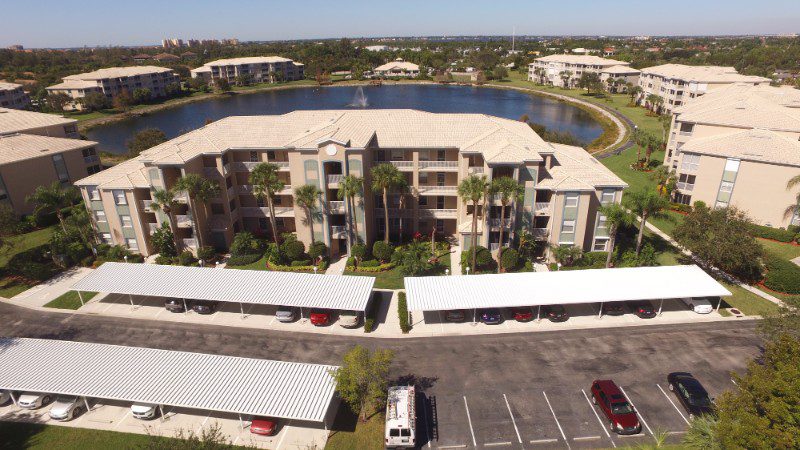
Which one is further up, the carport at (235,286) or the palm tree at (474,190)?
the palm tree at (474,190)

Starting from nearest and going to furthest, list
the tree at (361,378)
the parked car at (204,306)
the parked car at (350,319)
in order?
the tree at (361,378) → the parked car at (350,319) → the parked car at (204,306)

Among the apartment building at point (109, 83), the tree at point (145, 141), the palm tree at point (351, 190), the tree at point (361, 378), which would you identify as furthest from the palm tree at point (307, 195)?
the apartment building at point (109, 83)

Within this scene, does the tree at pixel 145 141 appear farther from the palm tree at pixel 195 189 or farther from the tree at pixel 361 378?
the tree at pixel 361 378

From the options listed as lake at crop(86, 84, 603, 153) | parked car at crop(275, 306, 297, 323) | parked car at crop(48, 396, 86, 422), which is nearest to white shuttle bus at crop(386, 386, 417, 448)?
parked car at crop(275, 306, 297, 323)

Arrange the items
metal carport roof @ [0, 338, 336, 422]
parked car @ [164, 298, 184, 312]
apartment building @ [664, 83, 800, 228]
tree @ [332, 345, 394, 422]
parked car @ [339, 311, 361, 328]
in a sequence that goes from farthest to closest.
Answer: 1. apartment building @ [664, 83, 800, 228]
2. parked car @ [164, 298, 184, 312]
3. parked car @ [339, 311, 361, 328]
4. metal carport roof @ [0, 338, 336, 422]
5. tree @ [332, 345, 394, 422]

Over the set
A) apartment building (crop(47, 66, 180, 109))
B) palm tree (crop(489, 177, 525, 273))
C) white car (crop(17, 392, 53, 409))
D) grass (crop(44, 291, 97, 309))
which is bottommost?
grass (crop(44, 291, 97, 309))

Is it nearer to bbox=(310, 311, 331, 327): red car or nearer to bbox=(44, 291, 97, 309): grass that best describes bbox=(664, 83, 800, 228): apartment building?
bbox=(310, 311, 331, 327): red car

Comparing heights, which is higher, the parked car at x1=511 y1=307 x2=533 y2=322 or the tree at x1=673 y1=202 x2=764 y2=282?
the tree at x1=673 y1=202 x2=764 y2=282
